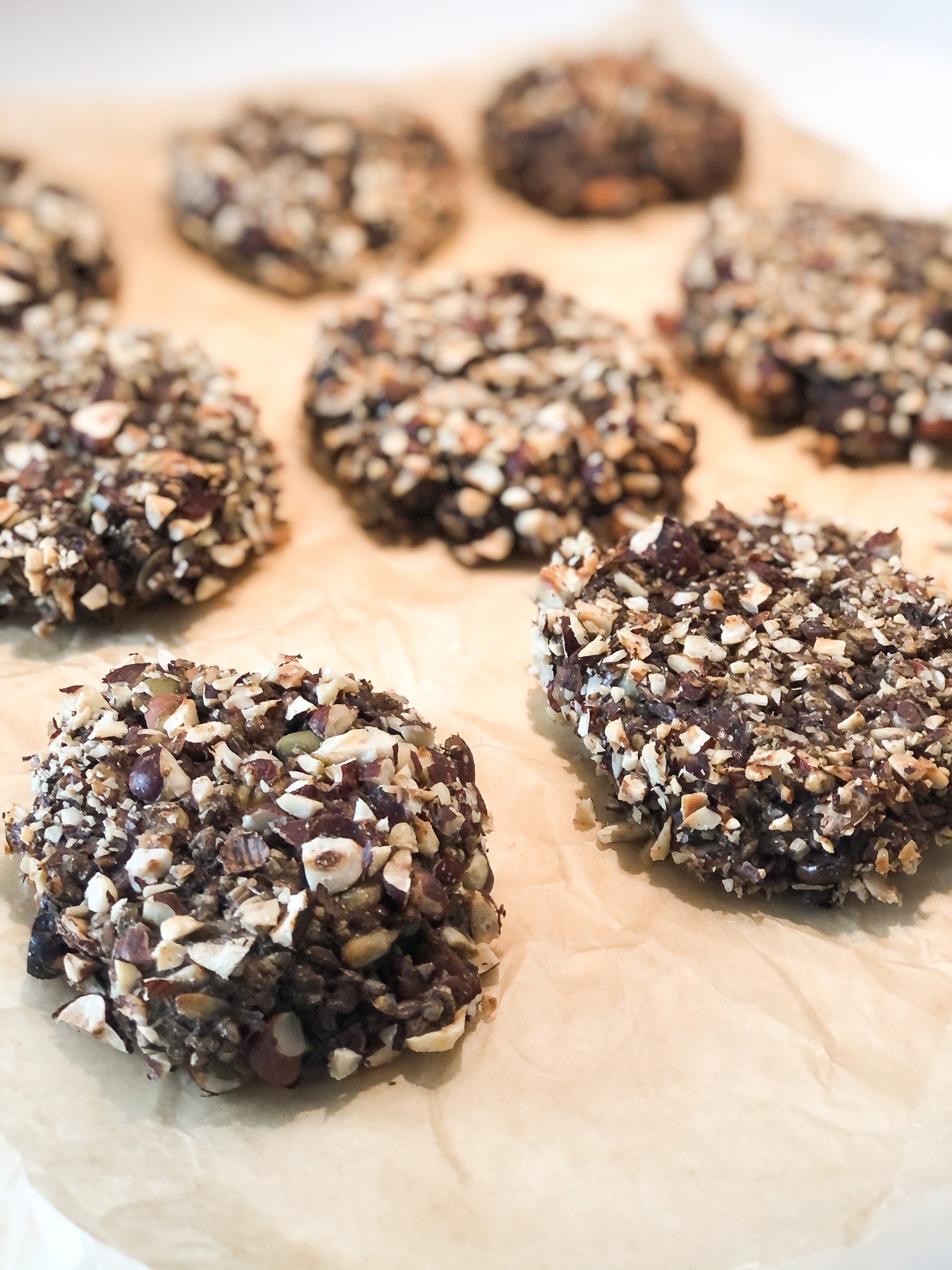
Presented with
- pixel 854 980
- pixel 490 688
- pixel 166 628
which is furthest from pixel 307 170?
pixel 854 980

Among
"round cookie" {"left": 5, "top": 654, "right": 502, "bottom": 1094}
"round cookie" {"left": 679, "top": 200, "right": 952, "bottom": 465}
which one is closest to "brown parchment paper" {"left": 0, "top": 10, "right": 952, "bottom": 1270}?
"round cookie" {"left": 5, "top": 654, "right": 502, "bottom": 1094}

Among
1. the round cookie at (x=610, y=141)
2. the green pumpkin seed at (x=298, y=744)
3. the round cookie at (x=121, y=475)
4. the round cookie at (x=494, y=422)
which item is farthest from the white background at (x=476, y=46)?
the green pumpkin seed at (x=298, y=744)

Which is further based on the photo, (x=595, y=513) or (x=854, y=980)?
(x=595, y=513)

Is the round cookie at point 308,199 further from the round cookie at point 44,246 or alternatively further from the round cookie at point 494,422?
the round cookie at point 494,422

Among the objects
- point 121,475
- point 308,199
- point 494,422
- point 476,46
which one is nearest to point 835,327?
point 494,422

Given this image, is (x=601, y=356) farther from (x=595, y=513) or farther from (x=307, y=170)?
(x=307, y=170)

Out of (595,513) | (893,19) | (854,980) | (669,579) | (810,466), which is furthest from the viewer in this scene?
(893,19)
